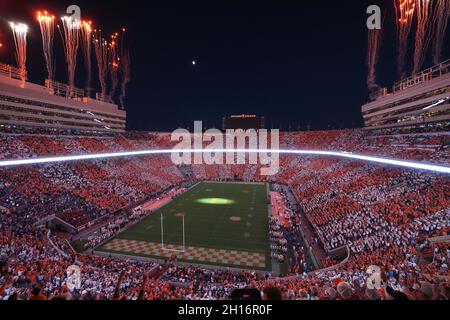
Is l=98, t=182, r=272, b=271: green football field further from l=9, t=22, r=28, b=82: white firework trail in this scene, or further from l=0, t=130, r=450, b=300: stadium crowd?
l=9, t=22, r=28, b=82: white firework trail

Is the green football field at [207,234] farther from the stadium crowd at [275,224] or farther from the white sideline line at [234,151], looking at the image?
the white sideline line at [234,151]

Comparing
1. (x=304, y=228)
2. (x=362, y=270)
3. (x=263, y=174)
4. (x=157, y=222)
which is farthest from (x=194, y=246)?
(x=263, y=174)

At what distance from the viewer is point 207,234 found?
89.6 ft

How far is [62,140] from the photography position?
43.9 metres

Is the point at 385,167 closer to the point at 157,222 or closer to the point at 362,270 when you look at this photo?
the point at 362,270

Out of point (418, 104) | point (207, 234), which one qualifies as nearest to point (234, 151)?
point (418, 104)

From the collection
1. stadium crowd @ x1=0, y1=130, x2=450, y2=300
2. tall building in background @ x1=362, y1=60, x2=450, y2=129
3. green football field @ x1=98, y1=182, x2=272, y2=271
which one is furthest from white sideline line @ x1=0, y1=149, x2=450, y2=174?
green football field @ x1=98, y1=182, x2=272, y2=271

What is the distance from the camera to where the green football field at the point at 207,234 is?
73.6ft

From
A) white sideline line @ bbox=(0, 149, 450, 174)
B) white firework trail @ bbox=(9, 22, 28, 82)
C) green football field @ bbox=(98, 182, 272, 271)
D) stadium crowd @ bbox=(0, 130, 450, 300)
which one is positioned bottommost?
green football field @ bbox=(98, 182, 272, 271)

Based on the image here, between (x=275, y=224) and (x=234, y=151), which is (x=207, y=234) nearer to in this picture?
(x=275, y=224)

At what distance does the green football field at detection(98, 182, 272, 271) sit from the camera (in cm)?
2244

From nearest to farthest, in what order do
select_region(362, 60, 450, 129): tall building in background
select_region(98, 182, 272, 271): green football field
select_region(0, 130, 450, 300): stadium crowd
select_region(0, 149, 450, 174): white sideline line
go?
select_region(0, 130, 450, 300): stadium crowd, select_region(98, 182, 272, 271): green football field, select_region(0, 149, 450, 174): white sideline line, select_region(362, 60, 450, 129): tall building in background

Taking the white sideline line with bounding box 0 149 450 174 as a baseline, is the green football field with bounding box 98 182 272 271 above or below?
below
